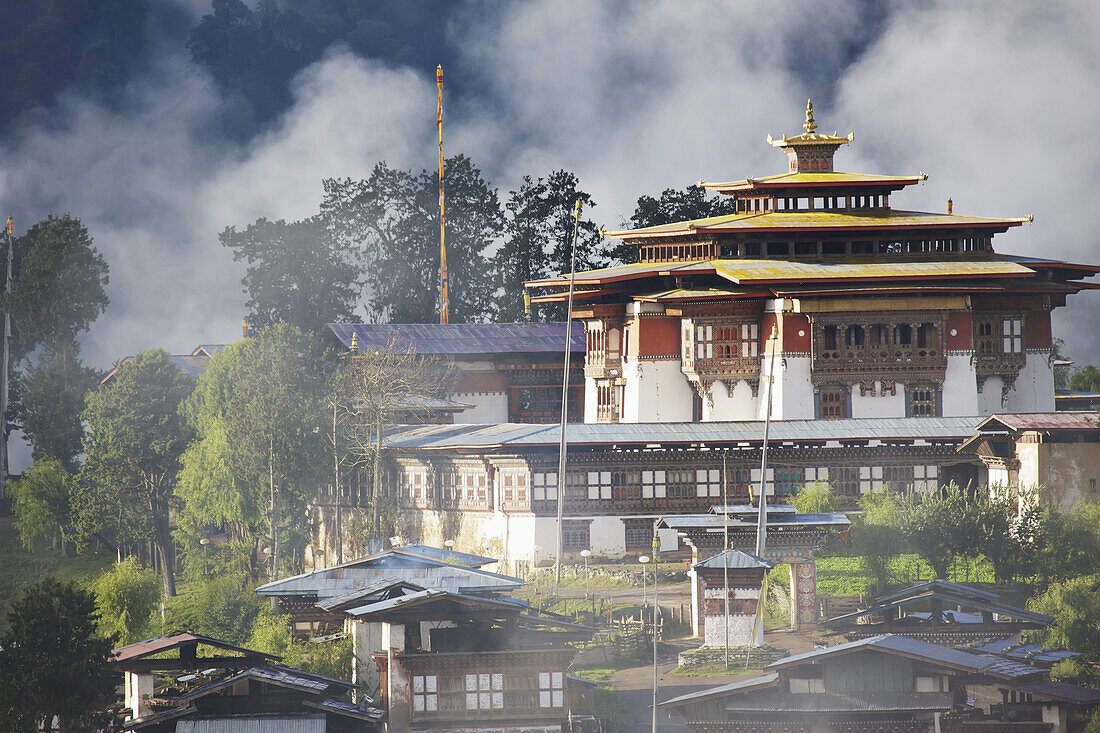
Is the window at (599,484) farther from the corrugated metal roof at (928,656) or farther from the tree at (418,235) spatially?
the tree at (418,235)

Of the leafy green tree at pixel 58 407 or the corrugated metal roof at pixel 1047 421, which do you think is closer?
the corrugated metal roof at pixel 1047 421

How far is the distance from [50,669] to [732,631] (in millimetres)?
17680

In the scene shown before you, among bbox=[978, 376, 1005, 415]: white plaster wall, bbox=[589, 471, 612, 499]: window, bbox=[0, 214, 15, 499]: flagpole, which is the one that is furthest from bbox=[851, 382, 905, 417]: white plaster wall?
bbox=[0, 214, 15, 499]: flagpole

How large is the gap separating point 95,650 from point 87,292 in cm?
5559

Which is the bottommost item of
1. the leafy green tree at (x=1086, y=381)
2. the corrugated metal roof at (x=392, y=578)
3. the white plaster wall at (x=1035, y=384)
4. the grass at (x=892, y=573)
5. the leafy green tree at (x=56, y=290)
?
the grass at (x=892, y=573)

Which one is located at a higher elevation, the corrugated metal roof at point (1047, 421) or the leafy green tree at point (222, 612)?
the corrugated metal roof at point (1047, 421)

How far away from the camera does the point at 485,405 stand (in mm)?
87812

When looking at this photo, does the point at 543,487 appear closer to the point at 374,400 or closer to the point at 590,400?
the point at 374,400

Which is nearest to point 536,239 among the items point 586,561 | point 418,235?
point 418,235

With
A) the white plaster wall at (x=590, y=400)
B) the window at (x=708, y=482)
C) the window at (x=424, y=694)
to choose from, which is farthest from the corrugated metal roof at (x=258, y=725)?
the white plaster wall at (x=590, y=400)

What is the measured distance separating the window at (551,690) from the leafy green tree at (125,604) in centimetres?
1913

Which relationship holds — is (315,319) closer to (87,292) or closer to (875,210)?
(87,292)

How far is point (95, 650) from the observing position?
130 feet

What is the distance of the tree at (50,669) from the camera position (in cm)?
3888
